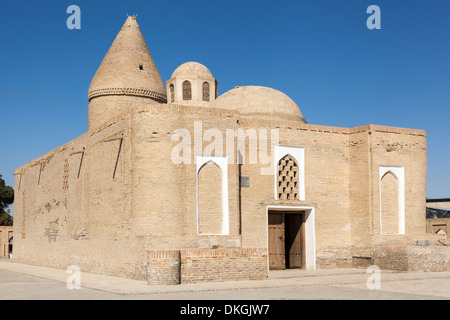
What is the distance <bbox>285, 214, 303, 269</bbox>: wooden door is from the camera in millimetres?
17453

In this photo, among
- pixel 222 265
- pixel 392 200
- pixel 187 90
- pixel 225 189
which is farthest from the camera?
pixel 187 90

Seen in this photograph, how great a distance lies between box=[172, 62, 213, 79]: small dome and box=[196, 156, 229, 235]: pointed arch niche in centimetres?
996

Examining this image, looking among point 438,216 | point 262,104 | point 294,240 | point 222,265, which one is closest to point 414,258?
point 294,240

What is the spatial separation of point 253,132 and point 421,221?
6.50 meters

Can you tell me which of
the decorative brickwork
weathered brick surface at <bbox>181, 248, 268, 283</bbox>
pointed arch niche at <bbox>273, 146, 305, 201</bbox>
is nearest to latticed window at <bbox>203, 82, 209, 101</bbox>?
the decorative brickwork

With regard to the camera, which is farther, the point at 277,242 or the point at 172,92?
the point at 172,92

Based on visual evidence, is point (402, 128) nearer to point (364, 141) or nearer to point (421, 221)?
point (364, 141)

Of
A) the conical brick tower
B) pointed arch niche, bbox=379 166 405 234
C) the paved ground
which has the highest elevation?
the conical brick tower

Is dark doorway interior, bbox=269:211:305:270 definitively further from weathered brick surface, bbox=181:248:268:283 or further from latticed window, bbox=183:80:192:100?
latticed window, bbox=183:80:192:100

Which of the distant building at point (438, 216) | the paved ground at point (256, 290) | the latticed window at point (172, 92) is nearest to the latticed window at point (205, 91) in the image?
the latticed window at point (172, 92)

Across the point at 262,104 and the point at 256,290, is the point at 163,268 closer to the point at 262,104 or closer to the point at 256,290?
the point at 256,290

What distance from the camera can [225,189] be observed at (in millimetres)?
15477

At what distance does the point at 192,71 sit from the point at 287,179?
9.50 meters

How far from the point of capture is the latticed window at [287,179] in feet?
55.8
